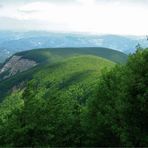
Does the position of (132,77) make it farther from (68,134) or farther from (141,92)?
(68,134)

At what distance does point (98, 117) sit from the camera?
59.2 metres

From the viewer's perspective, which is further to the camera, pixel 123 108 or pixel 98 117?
pixel 98 117

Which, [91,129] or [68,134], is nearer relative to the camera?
[91,129]

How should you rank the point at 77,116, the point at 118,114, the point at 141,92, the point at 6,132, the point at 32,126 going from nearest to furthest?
the point at 141,92 → the point at 118,114 → the point at 32,126 → the point at 6,132 → the point at 77,116

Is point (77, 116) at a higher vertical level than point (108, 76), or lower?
lower

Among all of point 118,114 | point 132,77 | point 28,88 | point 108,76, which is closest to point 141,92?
point 132,77

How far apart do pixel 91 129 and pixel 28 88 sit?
13.9 metres

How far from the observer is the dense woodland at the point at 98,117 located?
4912 cm

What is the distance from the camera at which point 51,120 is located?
212 ft

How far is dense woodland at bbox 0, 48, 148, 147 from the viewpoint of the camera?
49125mm

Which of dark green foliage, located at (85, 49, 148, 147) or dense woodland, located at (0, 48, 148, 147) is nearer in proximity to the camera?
dark green foliage, located at (85, 49, 148, 147)

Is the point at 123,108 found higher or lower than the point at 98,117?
higher

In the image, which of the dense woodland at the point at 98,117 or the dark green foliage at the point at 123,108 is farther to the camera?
the dense woodland at the point at 98,117

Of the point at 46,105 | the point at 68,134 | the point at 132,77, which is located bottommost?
the point at 68,134
